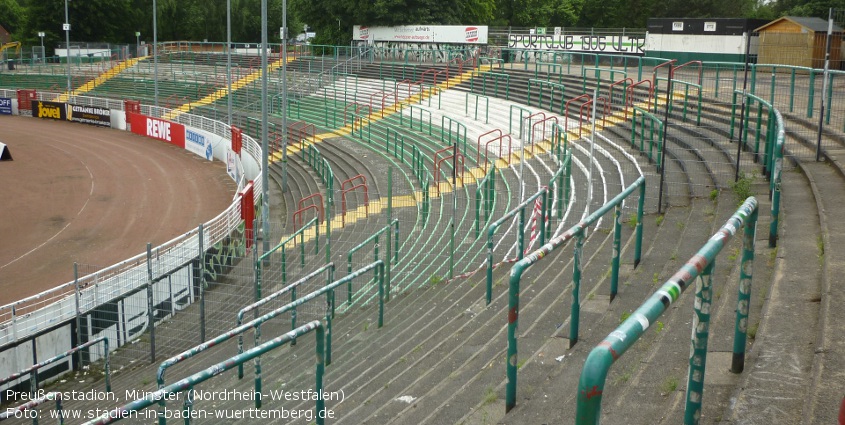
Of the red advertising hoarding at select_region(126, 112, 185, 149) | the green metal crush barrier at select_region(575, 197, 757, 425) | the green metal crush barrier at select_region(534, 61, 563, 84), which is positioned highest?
the green metal crush barrier at select_region(534, 61, 563, 84)

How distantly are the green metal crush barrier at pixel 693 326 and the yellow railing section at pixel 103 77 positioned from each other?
176ft

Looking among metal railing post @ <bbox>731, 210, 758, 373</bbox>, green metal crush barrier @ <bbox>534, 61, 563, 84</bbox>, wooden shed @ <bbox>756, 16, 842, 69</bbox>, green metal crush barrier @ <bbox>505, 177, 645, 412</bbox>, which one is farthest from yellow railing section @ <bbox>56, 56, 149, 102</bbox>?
metal railing post @ <bbox>731, 210, 758, 373</bbox>

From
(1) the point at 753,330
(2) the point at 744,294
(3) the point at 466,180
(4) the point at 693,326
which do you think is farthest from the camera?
(3) the point at 466,180

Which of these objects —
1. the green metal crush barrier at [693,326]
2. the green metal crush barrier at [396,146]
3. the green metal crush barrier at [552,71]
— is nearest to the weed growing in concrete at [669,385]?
the green metal crush barrier at [693,326]

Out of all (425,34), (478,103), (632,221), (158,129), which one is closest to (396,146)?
(478,103)

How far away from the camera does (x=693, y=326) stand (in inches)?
167

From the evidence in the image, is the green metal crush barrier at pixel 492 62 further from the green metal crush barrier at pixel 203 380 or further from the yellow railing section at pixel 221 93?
the green metal crush barrier at pixel 203 380

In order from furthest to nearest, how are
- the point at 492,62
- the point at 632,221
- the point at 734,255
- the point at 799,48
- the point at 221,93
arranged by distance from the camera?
1. the point at 221,93
2. the point at 492,62
3. the point at 799,48
4. the point at 632,221
5. the point at 734,255

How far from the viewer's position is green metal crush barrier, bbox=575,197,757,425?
3174mm

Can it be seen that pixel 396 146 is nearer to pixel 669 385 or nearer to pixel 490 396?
pixel 490 396

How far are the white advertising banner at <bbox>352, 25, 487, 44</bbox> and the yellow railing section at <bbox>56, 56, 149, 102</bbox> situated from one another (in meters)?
16.8

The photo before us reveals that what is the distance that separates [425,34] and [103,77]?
77.5 ft

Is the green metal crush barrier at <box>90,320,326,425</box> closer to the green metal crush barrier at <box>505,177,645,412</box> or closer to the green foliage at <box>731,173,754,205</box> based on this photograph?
the green metal crush barrier at <box>505,177,645,412</box>

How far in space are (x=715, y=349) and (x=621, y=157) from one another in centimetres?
1229
